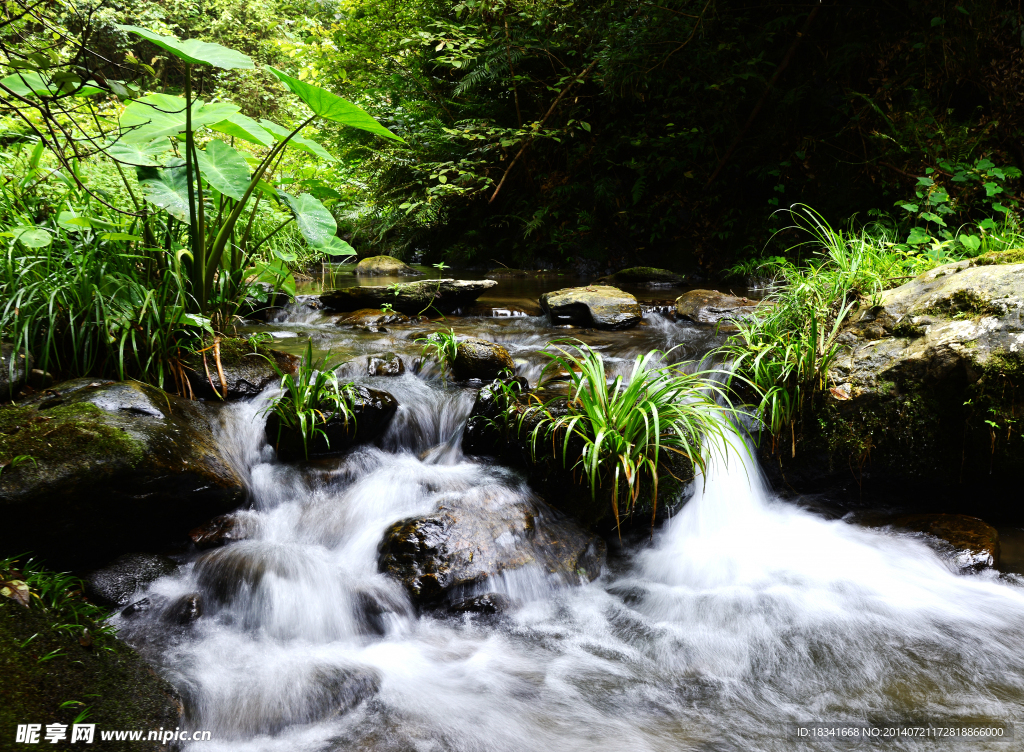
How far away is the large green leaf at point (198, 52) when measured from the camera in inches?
118

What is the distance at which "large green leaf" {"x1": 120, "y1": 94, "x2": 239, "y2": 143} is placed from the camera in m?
3.39

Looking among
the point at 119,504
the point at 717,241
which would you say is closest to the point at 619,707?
the point at 119,504

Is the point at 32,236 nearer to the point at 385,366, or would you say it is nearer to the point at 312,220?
the point at 312,220

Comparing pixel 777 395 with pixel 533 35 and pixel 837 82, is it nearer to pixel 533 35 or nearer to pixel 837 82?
pixel 837 82

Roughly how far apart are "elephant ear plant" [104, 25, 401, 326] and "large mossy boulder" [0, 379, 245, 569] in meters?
1.11

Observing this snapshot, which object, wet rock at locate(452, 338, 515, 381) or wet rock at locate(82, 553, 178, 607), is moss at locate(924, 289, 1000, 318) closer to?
wet rock at locate(452, 338, 515, 381)

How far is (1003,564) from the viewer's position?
3.12 m

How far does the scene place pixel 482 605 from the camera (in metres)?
2.93

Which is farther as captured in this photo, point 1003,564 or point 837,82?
point 837,82

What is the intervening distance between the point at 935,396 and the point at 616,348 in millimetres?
2670

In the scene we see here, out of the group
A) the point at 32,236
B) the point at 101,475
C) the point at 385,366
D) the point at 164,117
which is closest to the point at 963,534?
the point at 385,366

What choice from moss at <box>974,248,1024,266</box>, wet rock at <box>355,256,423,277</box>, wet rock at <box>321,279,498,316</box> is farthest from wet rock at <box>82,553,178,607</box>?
wet rock at <box>355,256,423,277</box>

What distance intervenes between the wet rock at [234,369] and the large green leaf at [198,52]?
1853 millimetres

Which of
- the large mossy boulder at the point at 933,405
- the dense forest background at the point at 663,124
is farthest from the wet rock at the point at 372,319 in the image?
the large mossy boulder at the point at 933,405
